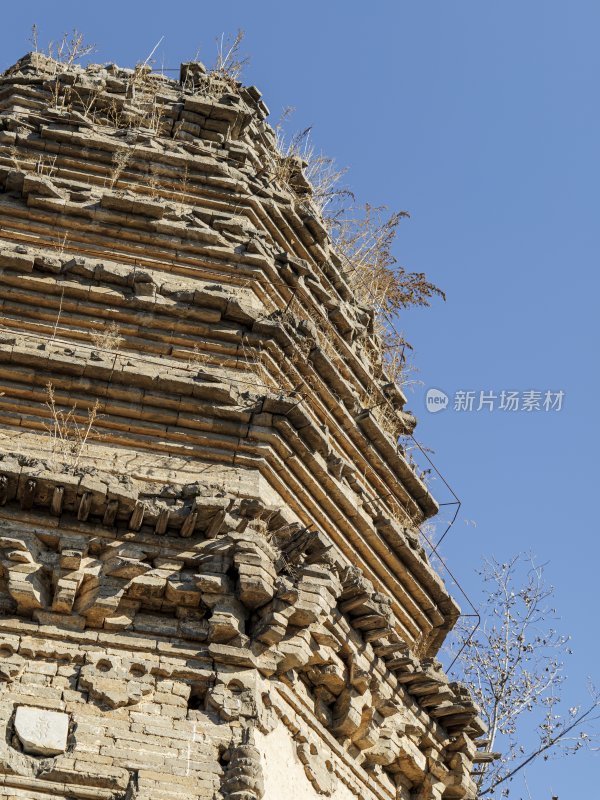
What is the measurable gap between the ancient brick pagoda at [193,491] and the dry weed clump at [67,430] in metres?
0.02

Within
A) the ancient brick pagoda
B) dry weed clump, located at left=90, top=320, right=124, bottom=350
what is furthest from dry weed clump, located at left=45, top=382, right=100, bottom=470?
dry weed clump, located at left=90, top=320, right=124, bottom=350

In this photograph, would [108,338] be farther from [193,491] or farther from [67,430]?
[193,491]

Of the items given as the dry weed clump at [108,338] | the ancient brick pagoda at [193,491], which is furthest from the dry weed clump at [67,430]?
the dry weed clump at [108,338]

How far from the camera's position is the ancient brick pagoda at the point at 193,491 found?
7418mm

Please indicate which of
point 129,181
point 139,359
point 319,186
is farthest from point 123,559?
point 319,186

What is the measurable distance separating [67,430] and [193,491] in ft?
3.55

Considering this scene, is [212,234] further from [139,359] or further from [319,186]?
[319,186]

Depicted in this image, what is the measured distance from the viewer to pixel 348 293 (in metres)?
12.3

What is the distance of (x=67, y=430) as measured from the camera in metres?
8.78

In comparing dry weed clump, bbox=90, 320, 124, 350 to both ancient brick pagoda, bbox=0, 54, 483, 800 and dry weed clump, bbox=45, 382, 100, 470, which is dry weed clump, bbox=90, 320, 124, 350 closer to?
ancient brick pagoda, bbox=0, 54, 483, 800

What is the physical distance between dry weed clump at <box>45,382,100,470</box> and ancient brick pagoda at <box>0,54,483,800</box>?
2cm

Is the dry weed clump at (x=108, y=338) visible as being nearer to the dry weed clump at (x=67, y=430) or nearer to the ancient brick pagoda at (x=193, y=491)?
the ancient brick pagoda at (x=193, y=491)

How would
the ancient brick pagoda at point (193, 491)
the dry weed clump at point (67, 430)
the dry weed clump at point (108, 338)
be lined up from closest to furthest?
the ancient brick pagoda at point (193, 491) → the dry weed clump at point (67, 430) → the dry weed clump at point (108, 338)

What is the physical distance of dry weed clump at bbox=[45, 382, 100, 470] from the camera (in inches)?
339
